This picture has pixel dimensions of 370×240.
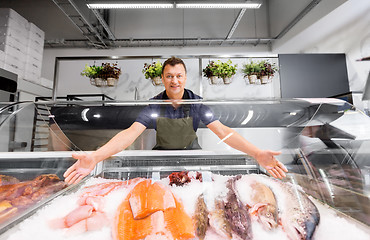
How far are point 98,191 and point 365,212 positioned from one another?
45.8 inches

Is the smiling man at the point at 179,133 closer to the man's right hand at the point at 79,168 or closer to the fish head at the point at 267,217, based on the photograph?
the man's right hand at the point at 79,168

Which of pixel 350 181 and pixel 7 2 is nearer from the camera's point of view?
pixel 350 181

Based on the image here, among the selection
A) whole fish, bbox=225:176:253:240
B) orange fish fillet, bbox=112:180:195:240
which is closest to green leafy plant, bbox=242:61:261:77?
whole fish, bbox=225:176:253:240

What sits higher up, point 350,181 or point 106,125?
point 106,125

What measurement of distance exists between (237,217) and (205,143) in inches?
14.4

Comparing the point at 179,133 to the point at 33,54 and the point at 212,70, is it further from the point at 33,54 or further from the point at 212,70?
the point at 33,54

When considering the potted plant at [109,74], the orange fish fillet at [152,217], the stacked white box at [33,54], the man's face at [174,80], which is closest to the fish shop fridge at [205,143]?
the orange fish fillet at [152,217]

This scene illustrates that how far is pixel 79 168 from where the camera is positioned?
0.89 m

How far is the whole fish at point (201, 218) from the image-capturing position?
2.45 ft

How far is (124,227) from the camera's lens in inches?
29.0

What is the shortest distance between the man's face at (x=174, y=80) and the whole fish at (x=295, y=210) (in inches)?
29.8

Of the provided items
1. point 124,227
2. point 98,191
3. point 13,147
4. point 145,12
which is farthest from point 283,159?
point 145,12

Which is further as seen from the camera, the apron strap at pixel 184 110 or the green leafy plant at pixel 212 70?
the green leafy plant at pixel 212 70

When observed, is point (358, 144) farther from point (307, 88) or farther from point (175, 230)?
point (307, 88)
